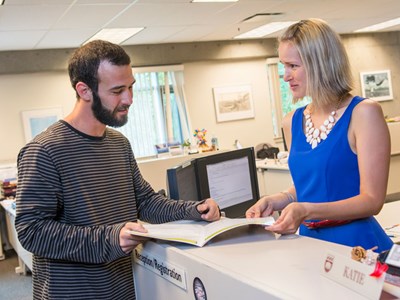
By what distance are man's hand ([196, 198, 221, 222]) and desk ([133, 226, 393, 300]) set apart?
149 millimetres

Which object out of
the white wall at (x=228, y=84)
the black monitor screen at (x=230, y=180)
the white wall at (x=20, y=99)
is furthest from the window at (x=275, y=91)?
the black monitor screen at (x=230, y=180)

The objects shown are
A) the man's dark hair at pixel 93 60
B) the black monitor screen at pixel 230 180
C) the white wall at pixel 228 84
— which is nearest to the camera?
the man's dark hair at pixel 93 60

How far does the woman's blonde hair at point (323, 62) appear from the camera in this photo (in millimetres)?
1370

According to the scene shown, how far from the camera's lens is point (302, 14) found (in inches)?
261

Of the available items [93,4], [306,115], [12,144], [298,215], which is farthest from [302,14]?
[298,215]

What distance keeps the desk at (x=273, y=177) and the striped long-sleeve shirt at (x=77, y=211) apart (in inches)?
149

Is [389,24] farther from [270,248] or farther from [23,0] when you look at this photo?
[270,248]

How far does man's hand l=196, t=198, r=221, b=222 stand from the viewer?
1.40 meters

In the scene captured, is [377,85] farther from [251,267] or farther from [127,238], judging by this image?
[251,267]

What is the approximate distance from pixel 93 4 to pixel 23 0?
69 cm

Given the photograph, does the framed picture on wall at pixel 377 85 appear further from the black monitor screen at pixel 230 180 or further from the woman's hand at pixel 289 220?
the woman's hand at pixel 289 220

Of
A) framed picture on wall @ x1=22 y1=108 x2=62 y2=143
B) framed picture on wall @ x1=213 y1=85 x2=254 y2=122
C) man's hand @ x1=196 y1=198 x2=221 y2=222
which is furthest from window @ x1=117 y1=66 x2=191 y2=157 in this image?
man's hand @ x1=196 y1=198 x2=221 y2=222

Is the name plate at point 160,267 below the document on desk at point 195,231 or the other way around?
below

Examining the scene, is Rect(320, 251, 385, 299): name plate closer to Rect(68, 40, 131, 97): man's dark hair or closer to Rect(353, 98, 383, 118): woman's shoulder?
Rect(353, 98, 383, 118): woman's shoulder
